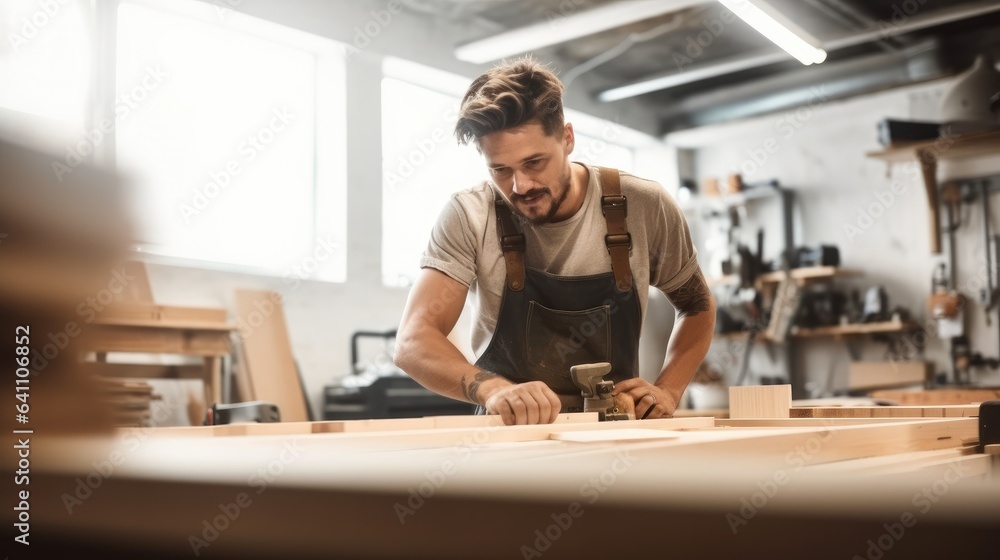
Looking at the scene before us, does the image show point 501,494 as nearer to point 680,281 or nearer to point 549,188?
point 549,188

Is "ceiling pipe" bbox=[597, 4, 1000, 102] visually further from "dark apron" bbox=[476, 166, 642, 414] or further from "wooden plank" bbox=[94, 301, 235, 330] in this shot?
"dark apron" bbox=[476, 166, 642, 414]

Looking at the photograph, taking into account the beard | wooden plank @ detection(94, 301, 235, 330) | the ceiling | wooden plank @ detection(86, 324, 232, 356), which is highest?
the ceiling

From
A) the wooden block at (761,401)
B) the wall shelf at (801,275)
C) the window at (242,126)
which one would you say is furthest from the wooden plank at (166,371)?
the wall shelf at (801,275)

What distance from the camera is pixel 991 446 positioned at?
1.45 m

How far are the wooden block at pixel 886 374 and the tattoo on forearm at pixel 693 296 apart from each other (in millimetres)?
5193

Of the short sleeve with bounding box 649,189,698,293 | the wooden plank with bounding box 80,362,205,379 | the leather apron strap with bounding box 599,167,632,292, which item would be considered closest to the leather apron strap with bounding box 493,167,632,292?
the leather apron strap with bounding box 599,167,632,292

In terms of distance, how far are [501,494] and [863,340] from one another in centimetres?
790

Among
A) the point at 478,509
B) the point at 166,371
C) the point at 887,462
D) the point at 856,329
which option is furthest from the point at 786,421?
the point at 856,329

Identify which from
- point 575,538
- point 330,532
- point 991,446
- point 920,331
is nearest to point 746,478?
point 575,538

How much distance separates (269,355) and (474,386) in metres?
3.74

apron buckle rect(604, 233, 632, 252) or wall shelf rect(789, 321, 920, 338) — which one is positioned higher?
apron buckle rect(604, 233, 632, 252)

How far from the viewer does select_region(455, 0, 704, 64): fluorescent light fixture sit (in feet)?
18.4

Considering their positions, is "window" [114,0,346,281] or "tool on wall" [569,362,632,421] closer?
"tool on wall" [569,362,632,421]

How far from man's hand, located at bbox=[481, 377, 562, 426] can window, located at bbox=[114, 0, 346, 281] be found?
369cm
